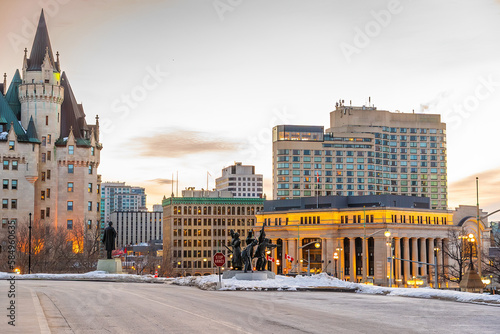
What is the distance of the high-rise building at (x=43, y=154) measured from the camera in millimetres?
147500

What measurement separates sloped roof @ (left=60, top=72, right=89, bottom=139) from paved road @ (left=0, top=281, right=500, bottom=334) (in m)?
124

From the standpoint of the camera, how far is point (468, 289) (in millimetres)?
39625

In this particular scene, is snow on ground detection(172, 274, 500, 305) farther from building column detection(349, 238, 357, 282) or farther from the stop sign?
building column detection(349, 238, 357, 282)

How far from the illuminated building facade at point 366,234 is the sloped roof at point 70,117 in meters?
53.3

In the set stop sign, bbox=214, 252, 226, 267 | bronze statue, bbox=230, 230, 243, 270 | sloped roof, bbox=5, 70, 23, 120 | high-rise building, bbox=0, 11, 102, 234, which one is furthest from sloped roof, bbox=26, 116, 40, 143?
stop sign, bbox=214, 252, 226, 267

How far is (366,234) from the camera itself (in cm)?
16150

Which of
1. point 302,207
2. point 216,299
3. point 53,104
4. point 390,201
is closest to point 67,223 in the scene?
point 53,104

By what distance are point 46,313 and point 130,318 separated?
3.65 metres

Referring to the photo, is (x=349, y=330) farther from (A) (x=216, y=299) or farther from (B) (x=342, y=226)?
(B) (x=342, y=226)

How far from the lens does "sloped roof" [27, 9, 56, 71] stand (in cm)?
15075

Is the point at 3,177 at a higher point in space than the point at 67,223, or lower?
higher

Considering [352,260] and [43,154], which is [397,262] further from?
[43,154]

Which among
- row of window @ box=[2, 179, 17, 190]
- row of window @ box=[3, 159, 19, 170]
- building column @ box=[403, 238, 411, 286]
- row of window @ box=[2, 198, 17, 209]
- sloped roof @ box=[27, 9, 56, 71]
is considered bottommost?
building column @ box=[403, 238, 411, 286]

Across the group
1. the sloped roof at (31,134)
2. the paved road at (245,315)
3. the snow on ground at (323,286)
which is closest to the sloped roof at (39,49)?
the sloped roof at (31,134)
